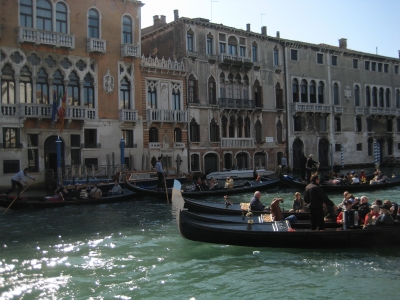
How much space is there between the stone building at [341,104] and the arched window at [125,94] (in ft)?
30.1

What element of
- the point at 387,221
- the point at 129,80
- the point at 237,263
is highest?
the point at 129,80

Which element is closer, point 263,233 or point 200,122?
point 263,233

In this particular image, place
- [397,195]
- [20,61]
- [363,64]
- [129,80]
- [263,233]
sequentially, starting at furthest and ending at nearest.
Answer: [363,64], [129,80], [20,61], [397,195], [263,233]

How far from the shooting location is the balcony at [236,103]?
789 inches

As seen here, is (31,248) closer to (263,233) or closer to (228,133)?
(263,233)

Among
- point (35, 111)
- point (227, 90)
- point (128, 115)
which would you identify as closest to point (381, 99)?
point (227, 90)

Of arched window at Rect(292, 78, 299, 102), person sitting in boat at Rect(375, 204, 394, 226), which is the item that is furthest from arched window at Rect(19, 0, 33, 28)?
arched window at Rect(292, 78, 299, 102)

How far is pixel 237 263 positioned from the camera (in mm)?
6133

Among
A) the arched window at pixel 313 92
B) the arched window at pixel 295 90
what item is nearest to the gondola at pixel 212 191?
the arched window at pixel 295 90

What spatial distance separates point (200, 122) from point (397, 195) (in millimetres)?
8642

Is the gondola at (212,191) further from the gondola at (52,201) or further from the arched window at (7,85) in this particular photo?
the arched window at (7,85)

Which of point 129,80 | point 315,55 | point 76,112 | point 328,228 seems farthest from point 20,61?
point 315,55

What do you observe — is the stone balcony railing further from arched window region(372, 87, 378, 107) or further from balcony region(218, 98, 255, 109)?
arched window region(372, 87, 378, 107)

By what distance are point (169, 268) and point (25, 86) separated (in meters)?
10.6
